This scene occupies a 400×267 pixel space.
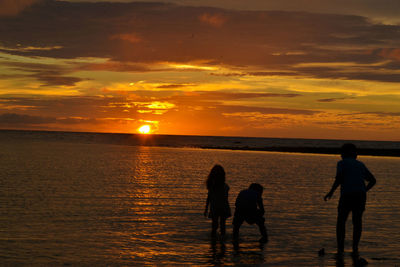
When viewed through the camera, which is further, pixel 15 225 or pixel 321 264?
pixel 15 225

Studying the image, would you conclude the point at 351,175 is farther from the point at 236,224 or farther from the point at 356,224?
the point at 236,224

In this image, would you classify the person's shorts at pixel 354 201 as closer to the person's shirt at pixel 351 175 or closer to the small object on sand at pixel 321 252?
the person's shirt at pixel 351 175

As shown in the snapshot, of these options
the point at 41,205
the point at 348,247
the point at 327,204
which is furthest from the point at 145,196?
the point at 348,247

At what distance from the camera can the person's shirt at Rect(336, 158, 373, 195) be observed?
11.5 m

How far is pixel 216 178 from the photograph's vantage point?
13.9 meters

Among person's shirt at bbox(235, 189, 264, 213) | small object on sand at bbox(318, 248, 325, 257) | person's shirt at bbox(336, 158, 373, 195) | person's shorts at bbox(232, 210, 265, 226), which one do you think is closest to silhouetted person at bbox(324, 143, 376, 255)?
person's shirt at bbox(336, 158, 373, 195)

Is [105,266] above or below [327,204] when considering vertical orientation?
below

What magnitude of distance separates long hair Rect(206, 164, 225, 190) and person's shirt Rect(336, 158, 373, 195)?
3540 millimetres

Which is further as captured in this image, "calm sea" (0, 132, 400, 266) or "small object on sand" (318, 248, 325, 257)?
"small object on sand" (318, 248, 325, 257)

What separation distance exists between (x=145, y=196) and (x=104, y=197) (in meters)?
2.13

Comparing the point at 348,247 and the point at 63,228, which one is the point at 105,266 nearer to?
the point at 63,228

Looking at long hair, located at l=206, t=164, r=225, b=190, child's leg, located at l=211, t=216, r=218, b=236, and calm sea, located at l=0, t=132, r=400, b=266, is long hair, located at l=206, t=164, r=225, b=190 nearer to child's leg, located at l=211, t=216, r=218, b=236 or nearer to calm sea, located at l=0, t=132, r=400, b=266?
child's leg, located at l=211, t=216, r=218, b=236

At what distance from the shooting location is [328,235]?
14828 mm

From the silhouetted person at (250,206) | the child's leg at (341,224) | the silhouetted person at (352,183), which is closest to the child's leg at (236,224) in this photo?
the silhouetted person at (250,206)
